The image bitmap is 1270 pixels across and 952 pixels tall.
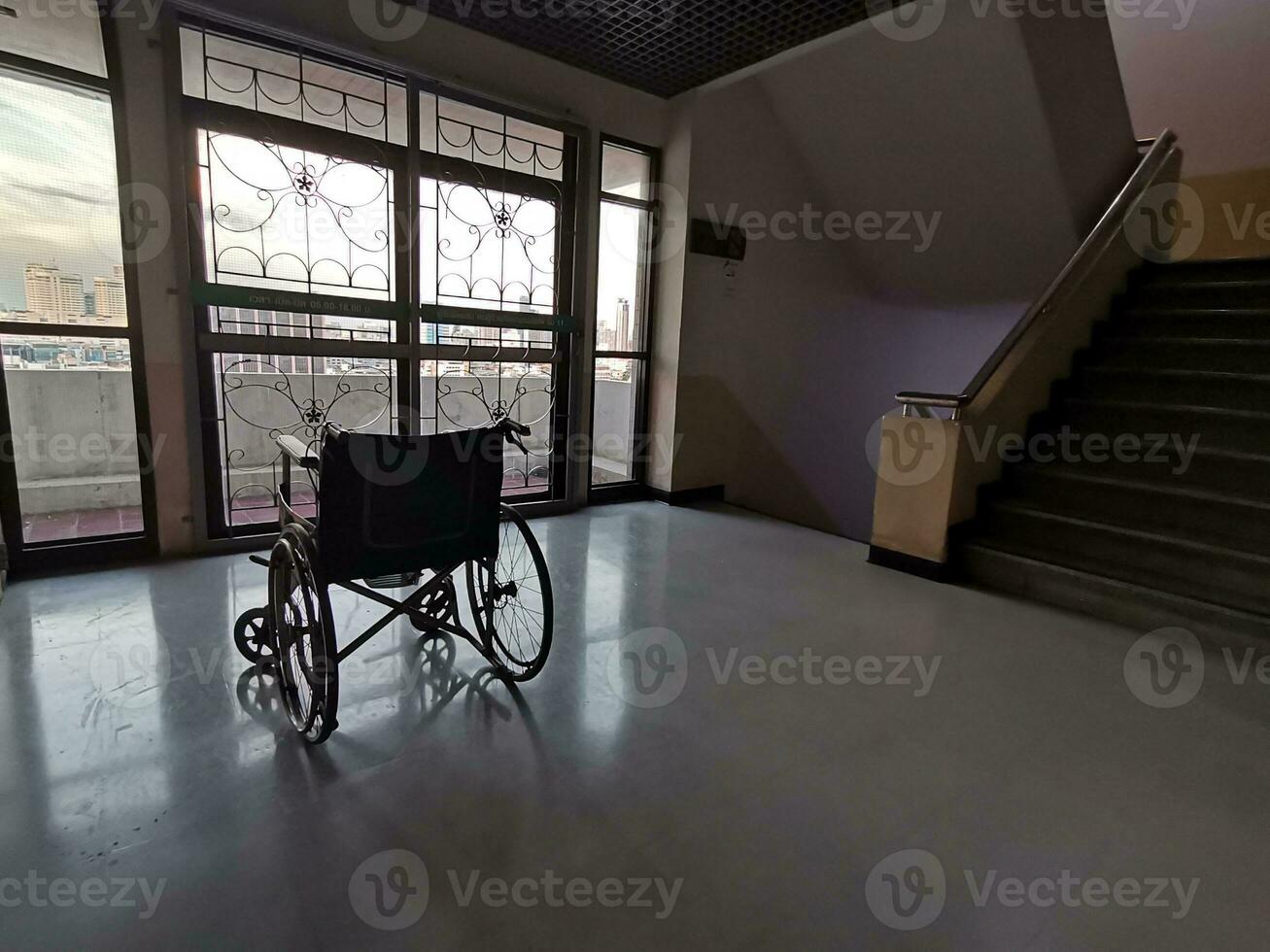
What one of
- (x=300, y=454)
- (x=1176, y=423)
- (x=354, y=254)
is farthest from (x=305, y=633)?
(x=1176, y=423)

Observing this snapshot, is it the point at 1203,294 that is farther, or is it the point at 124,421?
the point at 1203,294

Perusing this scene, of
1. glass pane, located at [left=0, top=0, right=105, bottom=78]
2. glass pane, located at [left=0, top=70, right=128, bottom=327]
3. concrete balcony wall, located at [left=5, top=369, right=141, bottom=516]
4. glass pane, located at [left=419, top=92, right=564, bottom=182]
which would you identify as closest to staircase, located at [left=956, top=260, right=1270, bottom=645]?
glass pane, located at [left=419, top=92, right=564, bottom=182]

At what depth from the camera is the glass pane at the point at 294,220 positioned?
3262mm

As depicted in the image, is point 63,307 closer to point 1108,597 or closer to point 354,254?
point 354,254

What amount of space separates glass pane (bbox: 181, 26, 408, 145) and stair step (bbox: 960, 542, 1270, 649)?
3.97 metres

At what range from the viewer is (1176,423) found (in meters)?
3.73

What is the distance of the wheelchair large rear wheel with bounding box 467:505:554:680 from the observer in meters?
2.25

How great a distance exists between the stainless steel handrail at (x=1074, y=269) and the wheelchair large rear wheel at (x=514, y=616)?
7.34ft

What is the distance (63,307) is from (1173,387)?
5859mm

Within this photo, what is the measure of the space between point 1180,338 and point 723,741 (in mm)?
4159

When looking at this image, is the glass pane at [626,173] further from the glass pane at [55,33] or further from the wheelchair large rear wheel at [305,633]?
the wheelchair large rear wheel at [305,633]

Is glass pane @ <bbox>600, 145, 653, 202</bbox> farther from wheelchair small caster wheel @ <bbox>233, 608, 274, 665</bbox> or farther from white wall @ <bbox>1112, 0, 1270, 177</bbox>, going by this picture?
white wall @ <bbox>1112, 0, 1270, 177</bbox>

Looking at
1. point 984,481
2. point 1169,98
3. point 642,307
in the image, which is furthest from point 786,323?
point 1169,98

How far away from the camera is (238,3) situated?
311 cm
